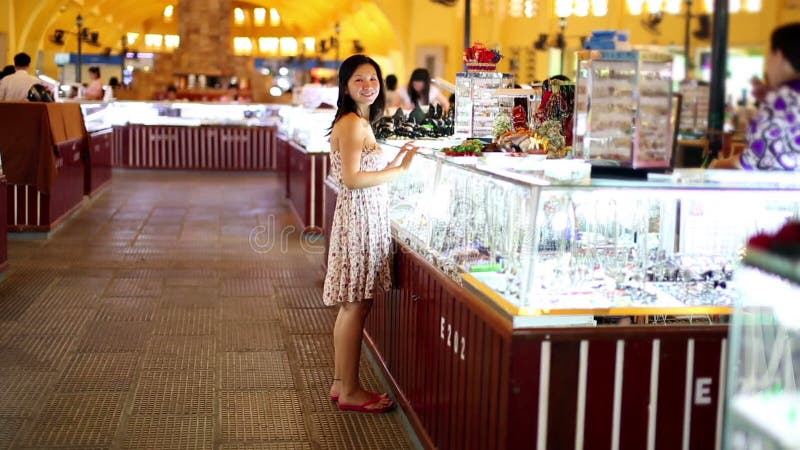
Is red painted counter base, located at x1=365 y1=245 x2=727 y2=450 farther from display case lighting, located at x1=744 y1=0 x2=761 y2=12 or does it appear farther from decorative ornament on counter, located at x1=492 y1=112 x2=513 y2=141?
display case lighting, located at x1=744 y1=0 x2=761 y2=12

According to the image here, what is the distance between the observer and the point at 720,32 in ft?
39.0

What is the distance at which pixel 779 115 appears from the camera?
3.57m

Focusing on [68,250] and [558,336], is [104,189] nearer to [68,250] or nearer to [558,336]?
[68,250]

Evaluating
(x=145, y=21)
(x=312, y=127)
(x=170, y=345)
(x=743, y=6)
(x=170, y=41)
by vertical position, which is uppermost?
(x=145, y=21)

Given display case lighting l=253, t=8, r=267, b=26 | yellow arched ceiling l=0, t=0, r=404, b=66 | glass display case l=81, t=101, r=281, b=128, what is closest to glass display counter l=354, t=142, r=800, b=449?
glass display case l=81, t=101, r=281, b=128

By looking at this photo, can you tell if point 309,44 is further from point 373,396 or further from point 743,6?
point 373,396

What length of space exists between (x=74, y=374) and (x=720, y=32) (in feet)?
28.0

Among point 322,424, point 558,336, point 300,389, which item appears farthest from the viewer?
point 300,389

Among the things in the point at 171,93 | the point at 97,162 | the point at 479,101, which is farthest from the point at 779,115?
the point at 171,93

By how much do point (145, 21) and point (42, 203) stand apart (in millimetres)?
31524

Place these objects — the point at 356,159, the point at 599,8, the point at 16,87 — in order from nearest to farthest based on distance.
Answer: the point at 356,159
the point at 16,87
the point at 599,8

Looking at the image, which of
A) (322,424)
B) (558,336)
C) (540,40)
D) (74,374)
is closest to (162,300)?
(74,374)

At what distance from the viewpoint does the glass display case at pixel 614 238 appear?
3557 millimetres

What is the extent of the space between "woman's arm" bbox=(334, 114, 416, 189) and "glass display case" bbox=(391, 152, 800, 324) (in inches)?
24.6
